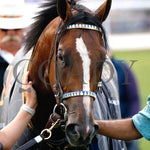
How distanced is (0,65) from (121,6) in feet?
44.4

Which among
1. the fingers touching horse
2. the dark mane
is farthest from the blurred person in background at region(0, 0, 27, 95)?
the fingers touching horse

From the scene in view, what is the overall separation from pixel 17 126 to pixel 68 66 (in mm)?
544

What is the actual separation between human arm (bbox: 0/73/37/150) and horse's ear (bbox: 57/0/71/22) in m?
0.57

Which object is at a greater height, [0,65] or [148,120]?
[0,65]

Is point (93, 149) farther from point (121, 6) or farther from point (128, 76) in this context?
point (121, 6)

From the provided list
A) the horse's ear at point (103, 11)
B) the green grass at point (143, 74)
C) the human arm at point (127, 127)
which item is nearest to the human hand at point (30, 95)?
the human arm at point (127, 127)

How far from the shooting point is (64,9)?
2281mm

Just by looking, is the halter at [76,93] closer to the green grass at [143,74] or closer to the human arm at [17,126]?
the human arm at [17,126]

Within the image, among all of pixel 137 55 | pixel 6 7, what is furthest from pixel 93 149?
pixel 137 55

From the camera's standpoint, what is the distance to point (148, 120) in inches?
92.6

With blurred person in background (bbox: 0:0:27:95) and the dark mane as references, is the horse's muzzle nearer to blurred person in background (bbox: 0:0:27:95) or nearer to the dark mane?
Answer: the dark mane

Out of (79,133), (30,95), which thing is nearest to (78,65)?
(79,133)

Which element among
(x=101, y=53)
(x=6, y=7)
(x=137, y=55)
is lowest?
(x=137, y=55)

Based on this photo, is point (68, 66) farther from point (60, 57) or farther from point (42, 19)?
point (42, 19)
